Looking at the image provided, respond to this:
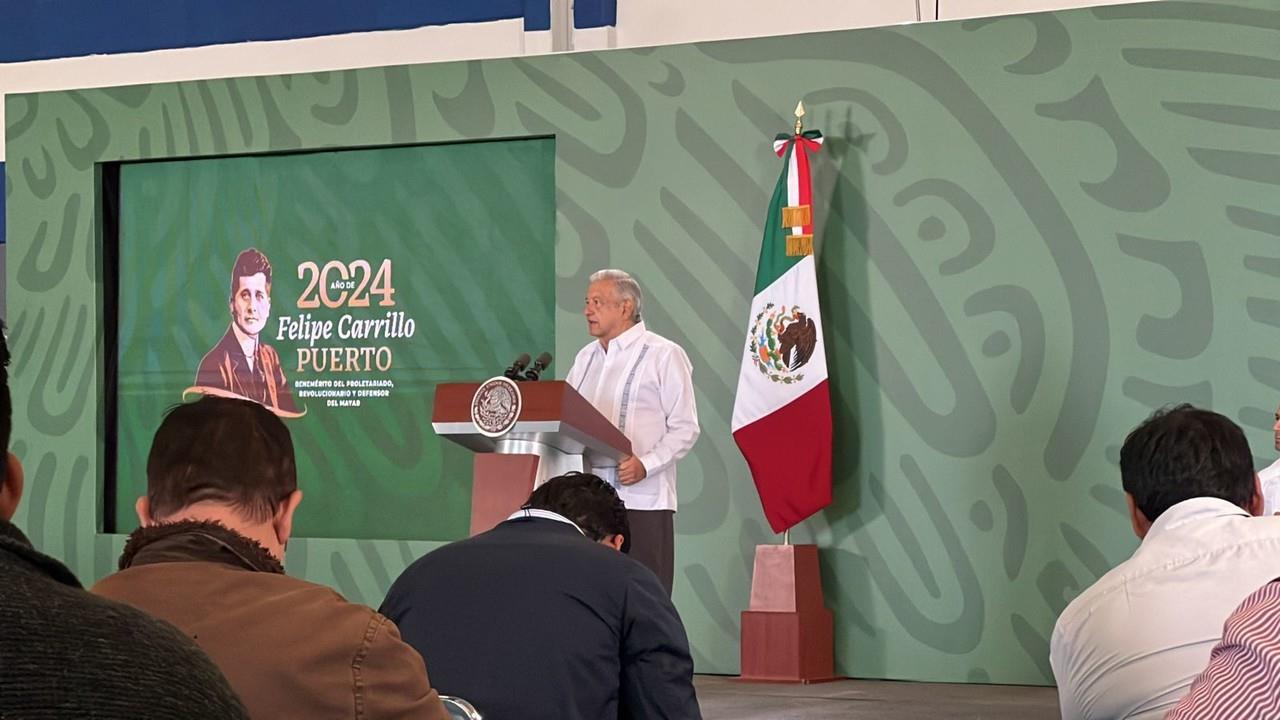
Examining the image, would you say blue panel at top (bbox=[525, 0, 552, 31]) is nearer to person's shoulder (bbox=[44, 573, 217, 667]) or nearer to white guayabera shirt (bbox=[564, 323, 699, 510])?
white guayabera shirt (bbox=[564, 323, 699, 510])

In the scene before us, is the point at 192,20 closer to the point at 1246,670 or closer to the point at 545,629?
the point at 545,629

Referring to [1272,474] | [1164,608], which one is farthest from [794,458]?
[1164,608]

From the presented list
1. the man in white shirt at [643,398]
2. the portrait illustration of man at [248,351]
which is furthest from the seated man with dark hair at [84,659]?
the portrait illustration of man at [248,351]

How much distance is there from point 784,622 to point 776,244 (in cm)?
162

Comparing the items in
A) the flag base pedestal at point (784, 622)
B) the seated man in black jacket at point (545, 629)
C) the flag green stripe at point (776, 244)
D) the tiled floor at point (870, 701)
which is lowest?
the tiled floor at point (870, 701)

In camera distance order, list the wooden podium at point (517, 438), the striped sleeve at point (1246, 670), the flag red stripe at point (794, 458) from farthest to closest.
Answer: the flag red stripe at point (794, 458) < the wooden podium at point (517, 438) < the striped sleeve at point (1246, 670)

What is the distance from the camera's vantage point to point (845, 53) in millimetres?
7121

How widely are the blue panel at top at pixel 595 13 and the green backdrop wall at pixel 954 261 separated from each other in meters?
0.90

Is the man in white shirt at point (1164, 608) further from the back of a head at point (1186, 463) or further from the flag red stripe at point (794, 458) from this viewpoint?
the flag red stripe at point (794, 458)

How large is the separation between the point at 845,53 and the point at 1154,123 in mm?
1359

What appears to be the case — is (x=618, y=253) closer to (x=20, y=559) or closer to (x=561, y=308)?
(x=561, y=308)

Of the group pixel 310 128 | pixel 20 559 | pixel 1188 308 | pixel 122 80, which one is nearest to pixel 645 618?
pixel 20 559

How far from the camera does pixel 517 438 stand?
4.80 m

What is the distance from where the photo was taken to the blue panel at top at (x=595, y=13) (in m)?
8.47
